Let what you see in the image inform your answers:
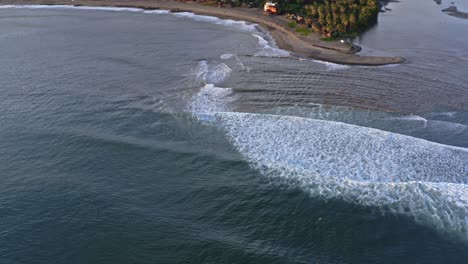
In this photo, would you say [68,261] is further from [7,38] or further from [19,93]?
[7,38]

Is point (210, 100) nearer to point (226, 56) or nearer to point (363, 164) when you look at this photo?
point (226, 56)

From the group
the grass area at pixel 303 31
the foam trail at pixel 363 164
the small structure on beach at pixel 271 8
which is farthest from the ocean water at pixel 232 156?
the small structure on beach at pixel 271 8

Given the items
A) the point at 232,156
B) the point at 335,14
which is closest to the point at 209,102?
the point at 232,156

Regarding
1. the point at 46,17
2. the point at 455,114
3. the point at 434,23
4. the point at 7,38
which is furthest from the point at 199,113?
the point at 46,17

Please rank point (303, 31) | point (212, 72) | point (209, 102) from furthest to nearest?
point (303, 31)
point (212, 72)
point (209, 102)

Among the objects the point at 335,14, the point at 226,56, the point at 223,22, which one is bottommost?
the point at 226,56

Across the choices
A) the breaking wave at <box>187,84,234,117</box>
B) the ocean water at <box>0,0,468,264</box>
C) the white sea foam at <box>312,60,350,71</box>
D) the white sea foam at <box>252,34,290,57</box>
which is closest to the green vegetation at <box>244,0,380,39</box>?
the ocean water at <box>0,0,468,264</box>
